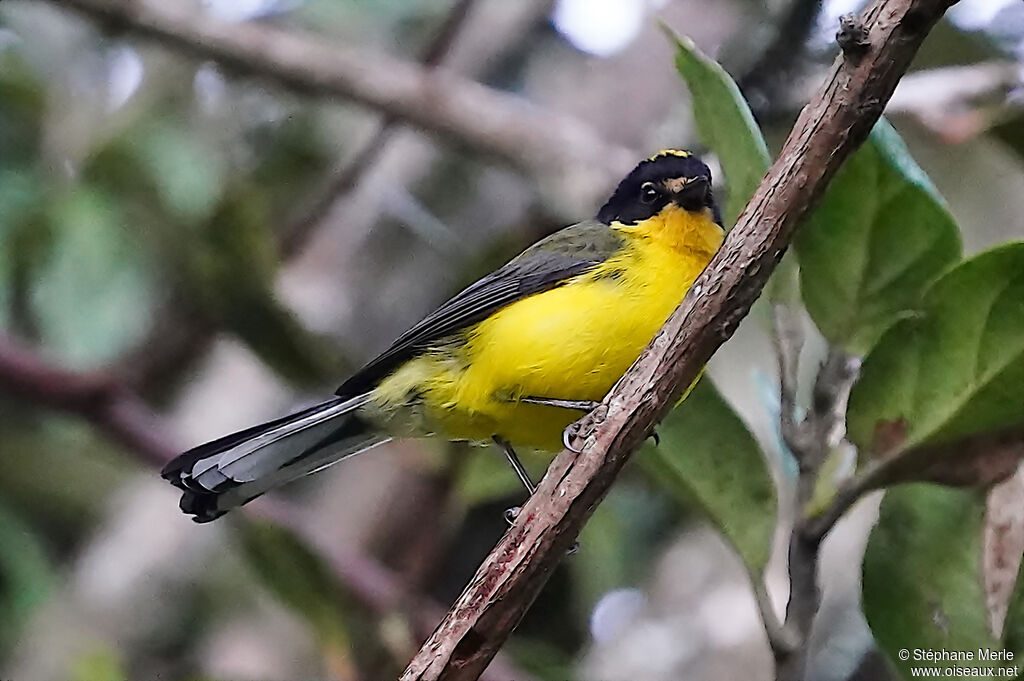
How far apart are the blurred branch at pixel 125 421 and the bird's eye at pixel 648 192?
2.15 feet

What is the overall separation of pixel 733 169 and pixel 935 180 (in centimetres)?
129

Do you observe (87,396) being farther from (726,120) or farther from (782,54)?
(782,54)

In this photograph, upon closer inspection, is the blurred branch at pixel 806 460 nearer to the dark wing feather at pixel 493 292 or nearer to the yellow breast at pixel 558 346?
the yellow breast at pixel 558 346

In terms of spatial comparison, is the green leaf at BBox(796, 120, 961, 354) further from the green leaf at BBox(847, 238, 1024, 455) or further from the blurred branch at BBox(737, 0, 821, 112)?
the blurred branch at BBox(737, 0, 821, 112)

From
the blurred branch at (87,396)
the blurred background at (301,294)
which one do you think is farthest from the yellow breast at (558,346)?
the blurred branch at (87,396)

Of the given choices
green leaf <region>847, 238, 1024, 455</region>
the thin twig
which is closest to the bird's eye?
the thin twig

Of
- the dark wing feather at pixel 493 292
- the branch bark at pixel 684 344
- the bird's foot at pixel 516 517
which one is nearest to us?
the branch bark at pixel 684 344

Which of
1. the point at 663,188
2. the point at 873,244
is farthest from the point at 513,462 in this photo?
the point at 873,244

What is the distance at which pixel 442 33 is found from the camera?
2.13 m

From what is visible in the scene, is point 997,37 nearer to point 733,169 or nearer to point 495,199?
point 495,199

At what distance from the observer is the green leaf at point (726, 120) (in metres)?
1.01

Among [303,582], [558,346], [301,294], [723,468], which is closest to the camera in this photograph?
[723,468]

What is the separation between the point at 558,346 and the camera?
1408 millimetres

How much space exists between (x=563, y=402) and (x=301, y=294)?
1070 millimetres
